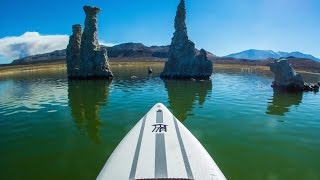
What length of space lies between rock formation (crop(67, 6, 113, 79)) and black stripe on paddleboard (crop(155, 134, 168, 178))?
48.7 m

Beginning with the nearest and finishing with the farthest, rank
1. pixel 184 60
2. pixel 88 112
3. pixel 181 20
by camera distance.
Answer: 1. pixel 88 112
2. pixel 184 60
3. pixel 181 20

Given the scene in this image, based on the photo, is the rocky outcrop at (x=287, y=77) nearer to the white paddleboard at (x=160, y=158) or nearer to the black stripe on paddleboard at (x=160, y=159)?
the white paddleboard at (x=160, y=158)

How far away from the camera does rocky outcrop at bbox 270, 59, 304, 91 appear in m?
38.2

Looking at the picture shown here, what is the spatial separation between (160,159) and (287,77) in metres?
34.9

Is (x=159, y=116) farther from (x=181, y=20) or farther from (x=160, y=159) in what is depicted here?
(x=181, y=20)

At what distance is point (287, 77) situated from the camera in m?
38.7

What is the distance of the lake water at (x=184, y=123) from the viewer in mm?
12117

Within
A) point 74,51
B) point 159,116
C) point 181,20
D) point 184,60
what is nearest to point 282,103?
point 159,116

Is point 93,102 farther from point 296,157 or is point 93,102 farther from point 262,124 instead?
point 296,157

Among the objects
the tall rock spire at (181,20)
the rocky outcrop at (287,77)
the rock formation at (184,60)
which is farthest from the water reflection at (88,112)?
the tall rock spire at (181,20)

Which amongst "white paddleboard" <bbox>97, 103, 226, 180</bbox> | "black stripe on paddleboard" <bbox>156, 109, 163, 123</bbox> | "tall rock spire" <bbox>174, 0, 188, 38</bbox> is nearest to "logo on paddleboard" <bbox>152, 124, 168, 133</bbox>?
"white paddleboard" <bbox>97, 103, 226, 180</bbox>

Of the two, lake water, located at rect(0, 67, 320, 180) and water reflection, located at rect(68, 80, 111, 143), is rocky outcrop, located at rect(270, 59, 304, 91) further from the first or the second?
water reflection, located at rect(68, 80, 111, 143)

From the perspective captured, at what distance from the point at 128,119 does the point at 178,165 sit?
13.1 metres

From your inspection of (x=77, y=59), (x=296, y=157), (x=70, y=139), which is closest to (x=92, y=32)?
(x=77, y=59)
